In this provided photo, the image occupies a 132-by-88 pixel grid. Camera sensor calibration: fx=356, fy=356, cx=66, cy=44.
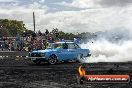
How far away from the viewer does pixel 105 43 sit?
29031 mm

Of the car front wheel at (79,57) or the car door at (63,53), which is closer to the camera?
the car door at (63,53)

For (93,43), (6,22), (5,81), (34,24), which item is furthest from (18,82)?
(6,22)

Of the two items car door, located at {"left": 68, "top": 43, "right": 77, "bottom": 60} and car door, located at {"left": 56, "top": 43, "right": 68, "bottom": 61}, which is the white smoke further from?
car door, located at {"left": 56, "top": 43, "right": 68, "bottom": 61}

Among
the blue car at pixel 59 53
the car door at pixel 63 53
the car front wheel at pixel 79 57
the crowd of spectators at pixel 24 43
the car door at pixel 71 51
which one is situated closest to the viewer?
the blue car at pixel 59 53

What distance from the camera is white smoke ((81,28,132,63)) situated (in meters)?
26.7

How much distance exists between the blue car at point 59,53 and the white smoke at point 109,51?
5.35 ft

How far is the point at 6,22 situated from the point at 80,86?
134659 millimetres

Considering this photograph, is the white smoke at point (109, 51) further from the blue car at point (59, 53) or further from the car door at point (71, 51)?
the car door at point (71, 51)

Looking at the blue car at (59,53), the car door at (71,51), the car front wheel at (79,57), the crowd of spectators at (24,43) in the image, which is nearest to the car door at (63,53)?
the blue car at (59,53)

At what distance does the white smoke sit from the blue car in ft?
5.35

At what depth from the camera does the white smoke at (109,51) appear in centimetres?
2669

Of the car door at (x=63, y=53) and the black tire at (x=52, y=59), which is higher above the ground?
the car door at (x=63, y=53)

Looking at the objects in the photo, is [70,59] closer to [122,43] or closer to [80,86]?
[122,43]

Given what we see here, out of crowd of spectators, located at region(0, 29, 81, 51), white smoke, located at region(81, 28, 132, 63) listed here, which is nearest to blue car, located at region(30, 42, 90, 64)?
white smoke, located at region(81, 28, 132, 63)
